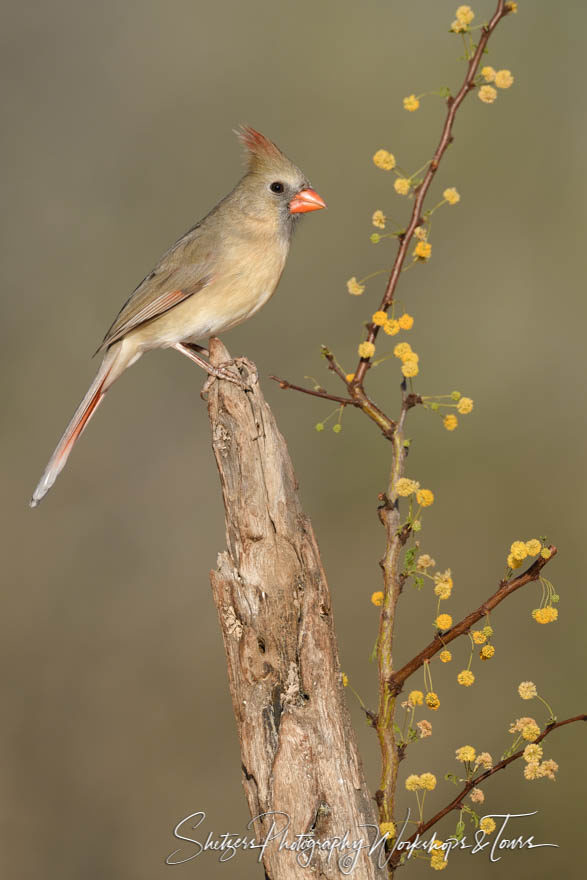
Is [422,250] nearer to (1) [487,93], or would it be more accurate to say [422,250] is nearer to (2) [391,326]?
(2) [391,326]

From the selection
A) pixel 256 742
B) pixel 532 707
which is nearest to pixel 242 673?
pixel 256 742

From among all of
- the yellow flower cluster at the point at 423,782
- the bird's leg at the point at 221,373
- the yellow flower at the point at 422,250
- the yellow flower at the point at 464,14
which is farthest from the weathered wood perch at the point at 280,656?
the yellow flower at the point at 464,14

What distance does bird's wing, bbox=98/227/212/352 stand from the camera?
8.52ft

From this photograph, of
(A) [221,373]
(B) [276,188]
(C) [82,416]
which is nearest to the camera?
(A) [221,373]

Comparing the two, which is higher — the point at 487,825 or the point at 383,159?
the point at 383,159

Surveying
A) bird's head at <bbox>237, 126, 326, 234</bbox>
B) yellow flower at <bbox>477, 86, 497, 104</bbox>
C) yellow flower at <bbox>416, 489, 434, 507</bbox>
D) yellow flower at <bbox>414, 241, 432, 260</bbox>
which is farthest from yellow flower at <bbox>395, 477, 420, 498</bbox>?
bird's head at <bbox>237, 126, 326, 234</bbox>

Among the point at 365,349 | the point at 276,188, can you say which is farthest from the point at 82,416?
the point at 365,349

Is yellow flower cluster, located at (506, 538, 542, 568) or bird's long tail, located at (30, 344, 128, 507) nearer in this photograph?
yellow flower cluster, located at (506, 538, 542, 568)

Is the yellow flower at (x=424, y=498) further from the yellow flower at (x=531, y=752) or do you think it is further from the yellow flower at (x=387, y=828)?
the yellow flower at (x=387, y=828)

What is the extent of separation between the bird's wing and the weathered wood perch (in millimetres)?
695

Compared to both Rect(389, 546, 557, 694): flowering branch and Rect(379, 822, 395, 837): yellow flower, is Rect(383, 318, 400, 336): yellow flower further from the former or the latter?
Rect(379, 822, 395, 837): yellow flower

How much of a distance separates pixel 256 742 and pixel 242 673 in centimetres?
12

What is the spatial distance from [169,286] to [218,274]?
14 cm

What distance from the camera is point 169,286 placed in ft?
8.61
